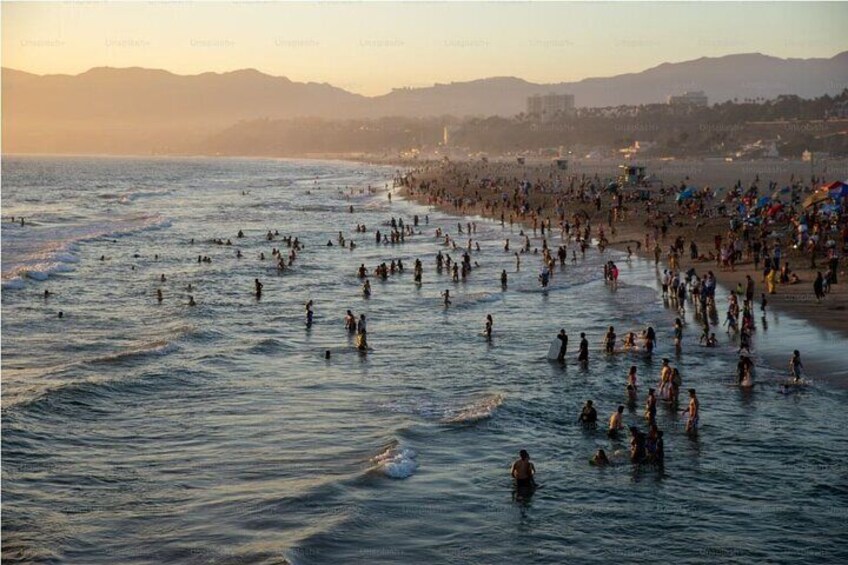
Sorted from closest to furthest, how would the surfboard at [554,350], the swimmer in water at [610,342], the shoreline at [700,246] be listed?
1. the surfboard at [554,350]
2. the swimmer in water at [610,342]
3. the shoreline at [700,246]

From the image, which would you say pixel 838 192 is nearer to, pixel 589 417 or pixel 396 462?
pixel 589 417

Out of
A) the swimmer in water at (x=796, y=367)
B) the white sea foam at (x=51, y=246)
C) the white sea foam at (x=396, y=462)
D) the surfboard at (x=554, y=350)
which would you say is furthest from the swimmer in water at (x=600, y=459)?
the white sea foam at (x=51, y=246)

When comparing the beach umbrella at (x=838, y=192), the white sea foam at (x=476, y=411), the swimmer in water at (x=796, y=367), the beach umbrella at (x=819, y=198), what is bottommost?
the white sea foam at (x=476, y=411)

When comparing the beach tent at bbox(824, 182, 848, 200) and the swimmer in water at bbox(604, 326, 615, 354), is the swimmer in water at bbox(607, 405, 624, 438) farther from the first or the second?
the beach tent at bbox(824, 182, 848, 200)

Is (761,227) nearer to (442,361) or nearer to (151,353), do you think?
(442,361)

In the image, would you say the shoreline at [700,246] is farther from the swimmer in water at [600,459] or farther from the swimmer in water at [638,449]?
the swimmer in water at [600,459]

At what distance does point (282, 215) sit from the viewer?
8075 centimetres

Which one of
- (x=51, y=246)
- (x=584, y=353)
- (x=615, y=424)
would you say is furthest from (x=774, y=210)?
(x=51, y=246)

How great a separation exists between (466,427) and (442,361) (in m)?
6.10

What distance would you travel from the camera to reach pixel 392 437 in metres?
18.9

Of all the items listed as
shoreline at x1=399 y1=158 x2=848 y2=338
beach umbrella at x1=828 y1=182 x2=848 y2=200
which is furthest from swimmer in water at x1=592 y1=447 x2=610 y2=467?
beach umbrella at x1=828 y1=182 x2=848 y2=200

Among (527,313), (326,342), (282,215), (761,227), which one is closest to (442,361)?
(326,342)

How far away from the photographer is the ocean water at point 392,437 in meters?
14.2

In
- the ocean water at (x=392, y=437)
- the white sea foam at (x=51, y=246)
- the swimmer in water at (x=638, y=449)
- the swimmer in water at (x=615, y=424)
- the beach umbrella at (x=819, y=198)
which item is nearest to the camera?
the ocean water at (x=392, y=437)
